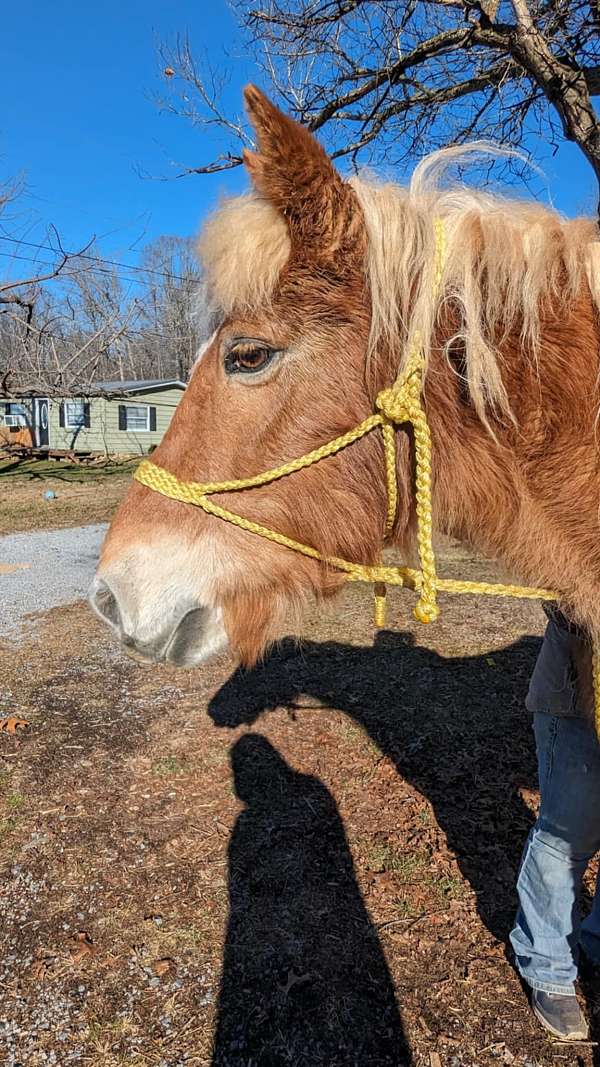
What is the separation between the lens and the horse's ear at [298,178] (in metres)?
1.21

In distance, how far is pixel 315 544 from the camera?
1.52 meters

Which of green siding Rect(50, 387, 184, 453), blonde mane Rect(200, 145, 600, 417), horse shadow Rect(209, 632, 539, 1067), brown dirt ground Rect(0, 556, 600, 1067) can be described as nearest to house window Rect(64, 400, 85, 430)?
green siding Rect(50, 387, 184, 453)

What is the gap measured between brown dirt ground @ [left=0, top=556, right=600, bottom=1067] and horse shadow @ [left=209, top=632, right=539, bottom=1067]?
0.01 meters

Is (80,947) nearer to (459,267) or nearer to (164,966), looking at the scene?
(164,966)

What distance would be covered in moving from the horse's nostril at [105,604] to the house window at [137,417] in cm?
2704

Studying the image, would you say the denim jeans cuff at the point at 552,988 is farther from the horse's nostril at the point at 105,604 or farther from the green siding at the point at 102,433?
the green siding at the point at 102,433

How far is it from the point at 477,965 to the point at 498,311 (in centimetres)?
245

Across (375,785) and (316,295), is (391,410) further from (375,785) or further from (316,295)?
(375,785)

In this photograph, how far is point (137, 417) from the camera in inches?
1086

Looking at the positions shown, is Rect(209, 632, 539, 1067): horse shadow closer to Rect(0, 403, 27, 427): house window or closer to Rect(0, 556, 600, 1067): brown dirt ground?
Rect(0, 556, 600, 1067): brown dirt ground

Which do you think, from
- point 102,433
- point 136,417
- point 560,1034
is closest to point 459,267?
point 560,1034

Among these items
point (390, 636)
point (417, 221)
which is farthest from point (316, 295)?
point (390, 636)

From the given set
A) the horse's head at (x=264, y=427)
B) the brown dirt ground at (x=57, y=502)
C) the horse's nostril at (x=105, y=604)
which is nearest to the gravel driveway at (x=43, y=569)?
the brown dirt ground at (x=57, y=502)

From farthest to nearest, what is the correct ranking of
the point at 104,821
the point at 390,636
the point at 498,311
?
1. the point at 390,636
2. the point at 104,821
3. the point at 498,311
